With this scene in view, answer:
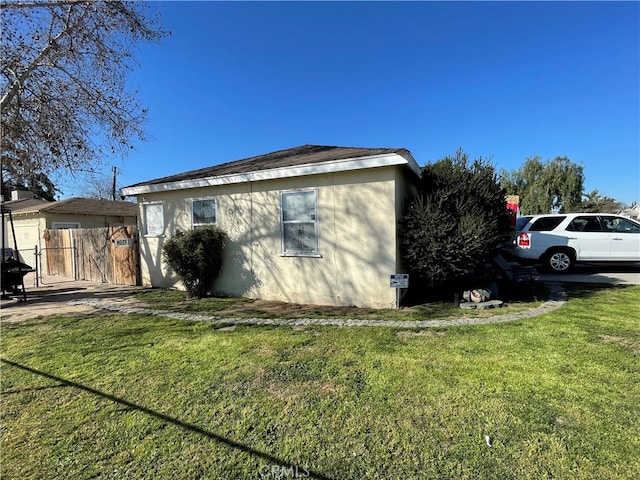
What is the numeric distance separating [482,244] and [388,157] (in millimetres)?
2427

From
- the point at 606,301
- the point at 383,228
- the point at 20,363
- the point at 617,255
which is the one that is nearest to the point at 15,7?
the point at 20,363

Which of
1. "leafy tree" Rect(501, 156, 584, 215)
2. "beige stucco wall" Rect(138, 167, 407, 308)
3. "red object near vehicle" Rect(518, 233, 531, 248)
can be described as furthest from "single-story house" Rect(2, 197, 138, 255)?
"leafy tree" Rect(501, 156, 584, 215)

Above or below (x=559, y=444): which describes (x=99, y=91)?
above

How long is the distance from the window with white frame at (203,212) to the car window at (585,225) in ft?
34.4

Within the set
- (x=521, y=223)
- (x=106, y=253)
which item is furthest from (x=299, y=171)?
(x=521, y=223)

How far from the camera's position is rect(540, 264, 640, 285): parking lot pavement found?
8.82m

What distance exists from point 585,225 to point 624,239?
3.43 ft

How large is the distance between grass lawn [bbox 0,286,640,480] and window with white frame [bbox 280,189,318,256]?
8.55 feet

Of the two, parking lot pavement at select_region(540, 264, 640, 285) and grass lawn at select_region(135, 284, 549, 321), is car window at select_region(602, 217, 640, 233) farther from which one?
grass lawn at select_region(135, 284, 549, 321)

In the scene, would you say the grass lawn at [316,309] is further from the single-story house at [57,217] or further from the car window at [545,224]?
the single-story house at [57,217]

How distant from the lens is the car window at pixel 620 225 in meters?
9.57

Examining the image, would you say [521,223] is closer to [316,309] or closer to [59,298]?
[316,309]

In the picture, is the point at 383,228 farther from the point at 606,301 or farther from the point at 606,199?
the point at 606,199

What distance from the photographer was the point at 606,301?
21.2 ft
